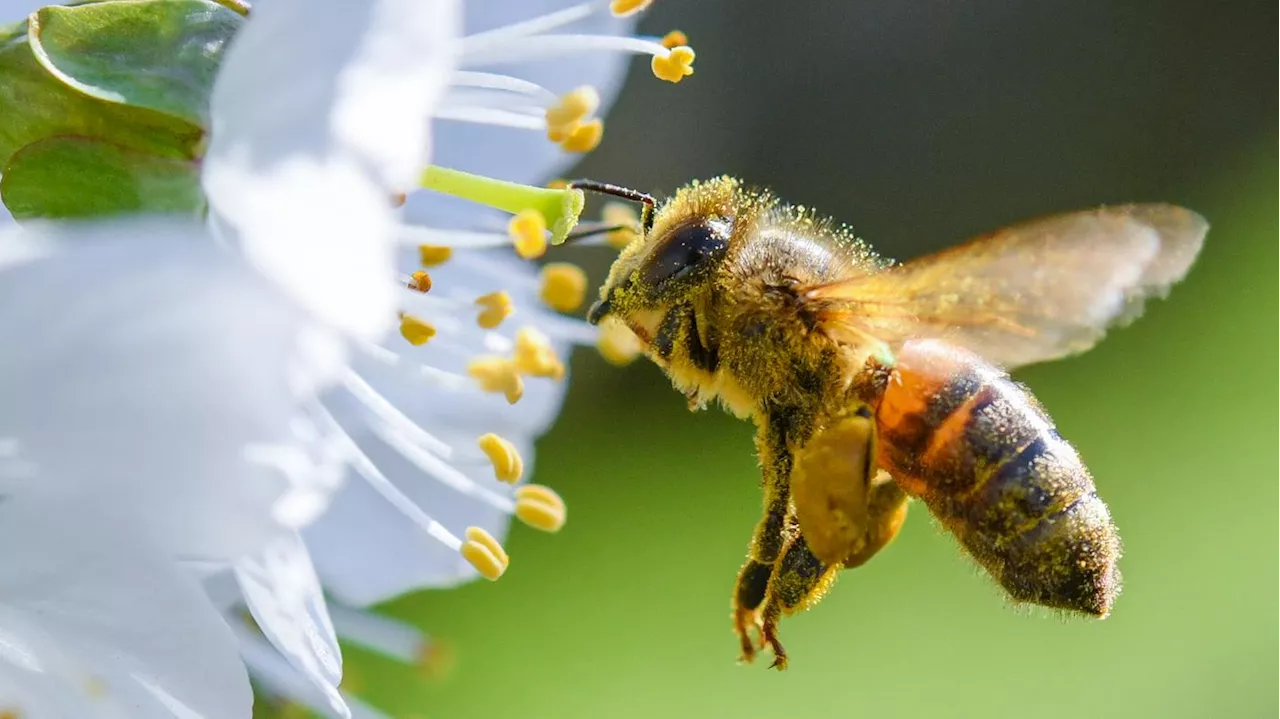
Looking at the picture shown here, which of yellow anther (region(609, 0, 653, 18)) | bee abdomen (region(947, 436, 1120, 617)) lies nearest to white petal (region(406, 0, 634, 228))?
yellow anther (region(609, 0, 653, 18))

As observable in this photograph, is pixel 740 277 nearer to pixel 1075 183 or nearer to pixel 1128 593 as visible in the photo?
pixel 1128 593

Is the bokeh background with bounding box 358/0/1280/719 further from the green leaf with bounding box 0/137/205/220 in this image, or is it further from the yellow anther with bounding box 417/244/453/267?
the green leaf with bounding box 0/137/205/220

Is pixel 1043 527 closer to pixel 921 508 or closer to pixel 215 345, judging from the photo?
pixel 215 345

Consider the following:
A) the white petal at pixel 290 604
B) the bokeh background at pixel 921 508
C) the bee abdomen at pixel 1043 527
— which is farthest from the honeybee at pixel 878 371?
the bokeh background at pixel 921 508

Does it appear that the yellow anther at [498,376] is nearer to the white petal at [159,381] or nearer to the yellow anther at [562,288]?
the yellow anther at [562,288]

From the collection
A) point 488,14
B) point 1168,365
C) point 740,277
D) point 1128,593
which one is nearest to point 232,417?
point 740,277

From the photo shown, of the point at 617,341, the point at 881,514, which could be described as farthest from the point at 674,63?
the point at 881,514
